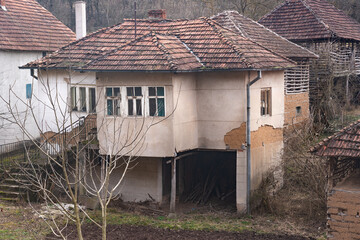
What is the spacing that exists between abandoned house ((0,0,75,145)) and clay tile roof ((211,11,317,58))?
8.26 meters

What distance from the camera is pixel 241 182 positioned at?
1864 cm

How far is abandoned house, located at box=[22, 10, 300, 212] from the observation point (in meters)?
18.1

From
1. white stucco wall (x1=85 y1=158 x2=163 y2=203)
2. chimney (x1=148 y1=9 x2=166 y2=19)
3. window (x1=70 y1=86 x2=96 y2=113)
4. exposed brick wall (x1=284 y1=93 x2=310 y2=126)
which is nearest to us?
white stucco wall (x1=85 y1=158 x2=163 y2=203)

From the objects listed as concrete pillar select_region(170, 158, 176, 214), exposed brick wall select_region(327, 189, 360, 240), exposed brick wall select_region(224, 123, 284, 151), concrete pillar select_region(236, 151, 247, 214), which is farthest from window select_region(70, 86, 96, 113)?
exposed brick wall select_region(327, 189, 360, 240)

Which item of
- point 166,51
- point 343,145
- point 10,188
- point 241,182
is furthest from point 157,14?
point 343,145

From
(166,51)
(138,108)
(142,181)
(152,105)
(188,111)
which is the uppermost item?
(166,51)

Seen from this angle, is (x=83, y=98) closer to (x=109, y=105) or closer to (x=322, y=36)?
(x=109, y=105)

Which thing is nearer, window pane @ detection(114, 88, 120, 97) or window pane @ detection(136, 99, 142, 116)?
window pane @ detection(136, 99, 142, 116)

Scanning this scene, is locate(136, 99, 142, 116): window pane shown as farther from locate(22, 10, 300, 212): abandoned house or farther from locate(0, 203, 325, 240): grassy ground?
locate(0, 203, 325, 240): grassy ground

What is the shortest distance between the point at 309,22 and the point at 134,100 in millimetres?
15998

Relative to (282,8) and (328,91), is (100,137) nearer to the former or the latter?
(328,91)

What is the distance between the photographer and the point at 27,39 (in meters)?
27.4

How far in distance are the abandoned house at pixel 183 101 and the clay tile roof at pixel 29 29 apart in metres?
6.42

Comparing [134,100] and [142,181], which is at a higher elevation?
[134,100]
